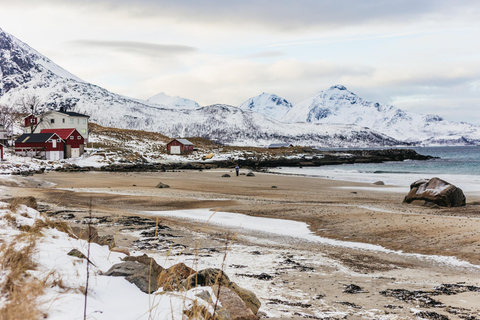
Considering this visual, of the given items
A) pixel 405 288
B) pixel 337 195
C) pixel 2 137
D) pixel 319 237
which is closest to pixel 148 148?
pixel 2 137

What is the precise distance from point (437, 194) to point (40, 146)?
193 ft

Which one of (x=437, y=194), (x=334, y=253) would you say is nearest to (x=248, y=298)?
(x=334, y=253)

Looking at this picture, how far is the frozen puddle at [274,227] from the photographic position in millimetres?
11758

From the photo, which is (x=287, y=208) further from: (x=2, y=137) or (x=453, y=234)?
(x=2, y=137)

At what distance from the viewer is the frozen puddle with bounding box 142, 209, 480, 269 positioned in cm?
1176

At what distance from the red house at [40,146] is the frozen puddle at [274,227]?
5055 cm

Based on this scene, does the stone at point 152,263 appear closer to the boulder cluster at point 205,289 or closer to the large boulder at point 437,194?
the boulder cluster at point 205,289

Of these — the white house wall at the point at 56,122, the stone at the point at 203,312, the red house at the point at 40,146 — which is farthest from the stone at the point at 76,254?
the white house wall at the point at 56,122

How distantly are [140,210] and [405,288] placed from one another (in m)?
14.2

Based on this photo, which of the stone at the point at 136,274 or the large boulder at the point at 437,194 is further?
the large boulder at the point at 437,194

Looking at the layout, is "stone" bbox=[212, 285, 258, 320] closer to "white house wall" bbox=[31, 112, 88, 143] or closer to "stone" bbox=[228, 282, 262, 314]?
"stone" bbox=[228, 282, 262, 314]

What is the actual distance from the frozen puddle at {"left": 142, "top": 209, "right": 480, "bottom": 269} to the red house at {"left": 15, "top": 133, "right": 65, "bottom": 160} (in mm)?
50549

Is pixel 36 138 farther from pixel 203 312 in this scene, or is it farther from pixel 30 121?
pixel 203 312

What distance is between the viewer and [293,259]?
10945 mm
